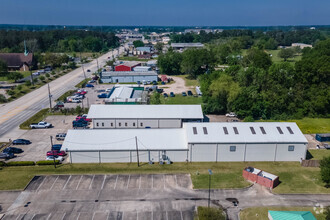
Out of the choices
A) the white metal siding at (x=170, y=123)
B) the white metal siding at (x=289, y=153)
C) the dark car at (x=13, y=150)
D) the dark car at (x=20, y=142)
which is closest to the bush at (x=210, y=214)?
the white metal siding at (x=289, y=153)

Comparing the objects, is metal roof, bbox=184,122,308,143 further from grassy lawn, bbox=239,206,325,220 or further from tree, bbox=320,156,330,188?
grassy lawn, bbox=239,206,325,220

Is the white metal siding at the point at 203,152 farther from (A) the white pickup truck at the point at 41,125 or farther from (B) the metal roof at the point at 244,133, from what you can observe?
(A) the white pickup truck at the point at 41,125

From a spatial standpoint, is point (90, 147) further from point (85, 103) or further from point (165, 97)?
point (165, 97)

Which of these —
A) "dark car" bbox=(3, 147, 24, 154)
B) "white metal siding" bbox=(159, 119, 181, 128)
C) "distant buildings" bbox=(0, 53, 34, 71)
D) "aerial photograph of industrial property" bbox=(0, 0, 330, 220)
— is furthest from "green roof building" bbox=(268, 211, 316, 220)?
"distant buildings" bbox=(0, 53, 34, 71)

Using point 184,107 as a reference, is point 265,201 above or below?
below

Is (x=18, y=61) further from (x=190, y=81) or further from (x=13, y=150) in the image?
(x=13, y=150)

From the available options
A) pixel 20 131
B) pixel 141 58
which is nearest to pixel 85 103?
pixel 20 131
